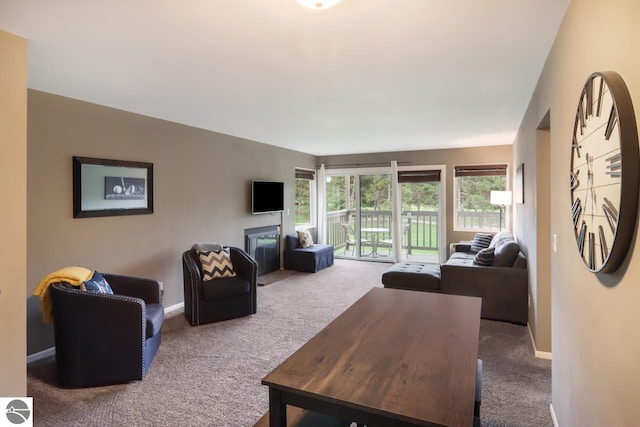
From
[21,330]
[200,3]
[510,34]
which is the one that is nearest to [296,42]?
[200,3]

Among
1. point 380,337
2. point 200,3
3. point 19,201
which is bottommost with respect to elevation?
point 380,337

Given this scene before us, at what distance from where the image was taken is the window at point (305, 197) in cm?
735

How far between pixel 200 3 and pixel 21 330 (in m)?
2.18

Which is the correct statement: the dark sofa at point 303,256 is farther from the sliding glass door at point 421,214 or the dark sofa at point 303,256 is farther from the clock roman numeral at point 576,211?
the clock roman numeral at point 576,211

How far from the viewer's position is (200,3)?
5.66 feet

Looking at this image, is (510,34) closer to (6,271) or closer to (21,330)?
(6,271)

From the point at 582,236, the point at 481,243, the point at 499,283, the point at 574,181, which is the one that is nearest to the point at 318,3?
the point at 574,181

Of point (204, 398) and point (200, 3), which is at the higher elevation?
point (200, 3)

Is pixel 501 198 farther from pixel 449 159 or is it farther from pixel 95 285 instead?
pixel 95 285

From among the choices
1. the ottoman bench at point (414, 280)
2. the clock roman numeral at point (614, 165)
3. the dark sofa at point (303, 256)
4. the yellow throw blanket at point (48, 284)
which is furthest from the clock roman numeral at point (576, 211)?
the dark sofa at point (303, 256)

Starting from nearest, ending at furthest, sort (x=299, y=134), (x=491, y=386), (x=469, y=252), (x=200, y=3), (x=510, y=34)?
1. (x=200, y=3)
2. (x=510, y=34)
3. (x=491, y=386)
4. (x=299, y=134)
5. (x=469, y=252)

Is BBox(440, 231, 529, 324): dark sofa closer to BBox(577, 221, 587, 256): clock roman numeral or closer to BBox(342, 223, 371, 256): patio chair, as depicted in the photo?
BBox(577, 221, 587, 256): clock roman numeral

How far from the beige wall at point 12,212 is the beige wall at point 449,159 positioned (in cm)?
611

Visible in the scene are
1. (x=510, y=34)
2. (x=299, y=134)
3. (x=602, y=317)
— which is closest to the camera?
(x=602, y=317)
